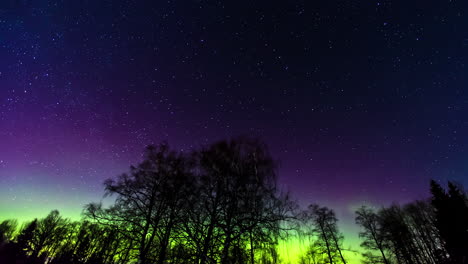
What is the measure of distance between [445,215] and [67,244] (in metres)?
85.7

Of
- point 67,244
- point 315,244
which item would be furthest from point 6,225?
point 315,244

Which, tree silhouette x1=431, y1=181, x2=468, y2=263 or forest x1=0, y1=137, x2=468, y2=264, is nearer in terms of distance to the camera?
forest x1=0, y1=137, x2=468, y2=264

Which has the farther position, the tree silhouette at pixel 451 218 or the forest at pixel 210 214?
the tree silhouette at pixel 451 218

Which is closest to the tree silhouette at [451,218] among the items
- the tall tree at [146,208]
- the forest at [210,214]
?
the forest at [210,214]

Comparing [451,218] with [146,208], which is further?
[451,218]

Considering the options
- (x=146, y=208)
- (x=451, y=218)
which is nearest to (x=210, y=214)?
(x=146, y=208)

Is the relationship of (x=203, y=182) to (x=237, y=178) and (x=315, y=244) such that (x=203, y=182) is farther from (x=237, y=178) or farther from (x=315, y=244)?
(x=315, y=244)

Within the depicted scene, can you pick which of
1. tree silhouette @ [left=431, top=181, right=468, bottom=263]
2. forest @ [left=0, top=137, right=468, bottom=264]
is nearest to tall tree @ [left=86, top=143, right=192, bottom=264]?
forest @ [left=0, top=137, right=468, bottom=264]

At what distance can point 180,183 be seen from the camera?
12.1 metres

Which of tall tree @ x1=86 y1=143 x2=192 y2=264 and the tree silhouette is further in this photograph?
the tree silhouette

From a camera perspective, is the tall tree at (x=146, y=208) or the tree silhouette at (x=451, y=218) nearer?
the tall tree at (x=146, y=208)

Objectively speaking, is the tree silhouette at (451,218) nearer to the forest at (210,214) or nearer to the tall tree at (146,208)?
the forest at (210,214)

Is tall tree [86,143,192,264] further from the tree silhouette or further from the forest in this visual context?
the tree silhouette

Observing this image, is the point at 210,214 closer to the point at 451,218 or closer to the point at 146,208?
the point at 146,208
